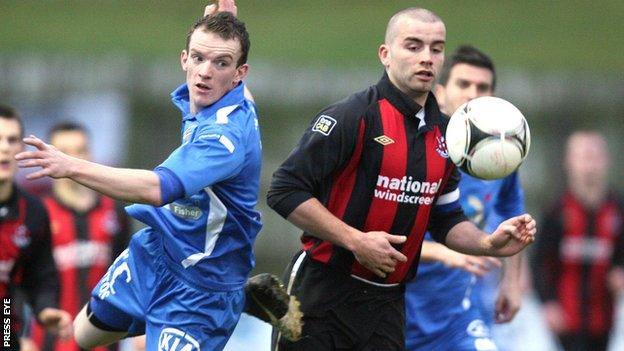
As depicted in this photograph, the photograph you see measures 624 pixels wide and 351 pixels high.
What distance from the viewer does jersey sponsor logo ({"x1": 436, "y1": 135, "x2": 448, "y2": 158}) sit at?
A: 292 inches

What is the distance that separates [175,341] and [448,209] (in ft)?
5.59

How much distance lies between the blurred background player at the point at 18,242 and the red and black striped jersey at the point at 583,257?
509cm

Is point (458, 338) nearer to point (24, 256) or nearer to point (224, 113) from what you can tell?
→ point (224, 113)

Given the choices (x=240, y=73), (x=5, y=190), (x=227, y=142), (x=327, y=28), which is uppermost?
(x=240, y=73)

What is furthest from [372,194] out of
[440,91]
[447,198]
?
[440,91]

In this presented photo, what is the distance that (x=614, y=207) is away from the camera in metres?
12.7

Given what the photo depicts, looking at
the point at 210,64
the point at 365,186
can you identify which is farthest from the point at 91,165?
the point at 365,186

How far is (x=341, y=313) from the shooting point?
737 centimetres

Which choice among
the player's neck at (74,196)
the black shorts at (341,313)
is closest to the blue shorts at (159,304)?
the black shorts at (341,313)

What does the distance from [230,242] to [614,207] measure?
6302 millimetres

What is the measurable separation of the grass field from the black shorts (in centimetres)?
1737

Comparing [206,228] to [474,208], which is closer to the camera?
[206,228]

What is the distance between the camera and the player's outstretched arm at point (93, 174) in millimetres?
6172
